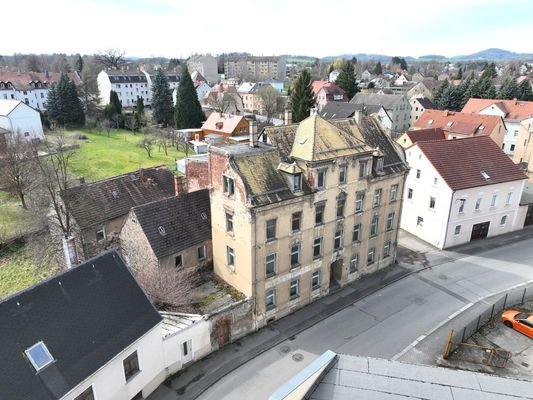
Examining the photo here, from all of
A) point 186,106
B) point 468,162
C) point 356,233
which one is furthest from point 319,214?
point 186,106

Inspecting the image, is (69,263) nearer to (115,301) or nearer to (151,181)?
(115,301)

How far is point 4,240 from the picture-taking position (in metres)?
39.3

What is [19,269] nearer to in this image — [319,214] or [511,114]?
[319,214]

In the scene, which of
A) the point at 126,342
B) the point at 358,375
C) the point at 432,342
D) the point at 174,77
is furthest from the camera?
the point at 174,77

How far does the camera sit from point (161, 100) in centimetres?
9819

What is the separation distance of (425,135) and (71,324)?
58130 millimetres

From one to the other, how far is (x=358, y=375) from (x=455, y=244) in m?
30.3

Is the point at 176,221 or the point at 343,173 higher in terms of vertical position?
the point at 343,173

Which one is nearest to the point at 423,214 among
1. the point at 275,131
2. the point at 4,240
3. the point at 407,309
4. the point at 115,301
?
the point at 407,309

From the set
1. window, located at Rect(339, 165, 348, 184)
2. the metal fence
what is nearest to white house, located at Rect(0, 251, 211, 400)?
window, located at Rect(339, 165, 348, 184)

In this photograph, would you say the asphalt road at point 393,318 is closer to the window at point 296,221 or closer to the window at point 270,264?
the window at point 270,264

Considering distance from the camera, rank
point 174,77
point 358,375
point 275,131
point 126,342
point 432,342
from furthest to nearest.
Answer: point 174,77
point 275,131
point 432,342
point 126,342
point 358,375

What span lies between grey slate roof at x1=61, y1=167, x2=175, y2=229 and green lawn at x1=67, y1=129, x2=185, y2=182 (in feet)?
71.5

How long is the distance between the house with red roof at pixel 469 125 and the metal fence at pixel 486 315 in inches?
1472
